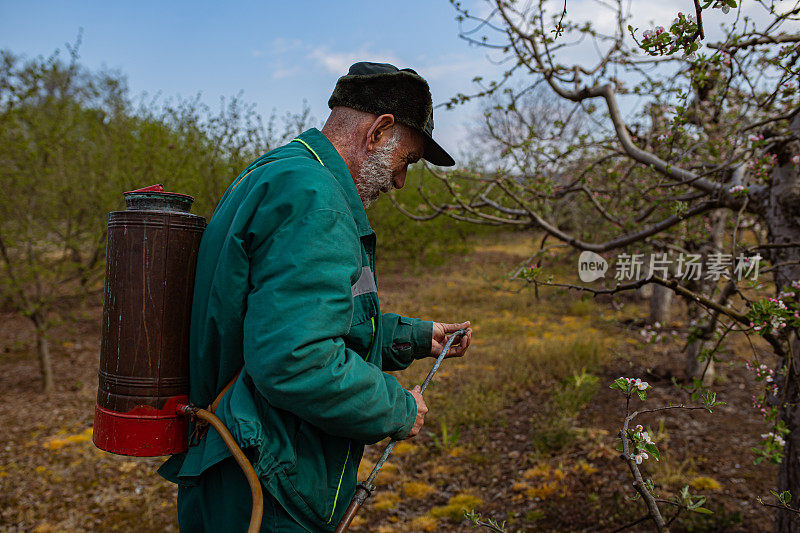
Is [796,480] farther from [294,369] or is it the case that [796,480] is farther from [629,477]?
[294,369]

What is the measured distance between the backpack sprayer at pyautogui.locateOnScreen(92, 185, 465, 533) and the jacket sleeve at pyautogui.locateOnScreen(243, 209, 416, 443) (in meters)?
0.24

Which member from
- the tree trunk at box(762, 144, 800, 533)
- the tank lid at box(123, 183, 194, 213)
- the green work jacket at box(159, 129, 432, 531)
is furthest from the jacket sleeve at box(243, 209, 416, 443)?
the tree trunk at box(762, 144, 800, 533)

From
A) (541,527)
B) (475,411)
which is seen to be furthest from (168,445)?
(475,411)

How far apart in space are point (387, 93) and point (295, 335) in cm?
78

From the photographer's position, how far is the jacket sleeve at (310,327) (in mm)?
1190

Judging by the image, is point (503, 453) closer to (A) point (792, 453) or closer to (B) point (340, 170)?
(A) point (792, 453)

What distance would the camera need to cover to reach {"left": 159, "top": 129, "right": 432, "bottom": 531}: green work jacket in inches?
47.5

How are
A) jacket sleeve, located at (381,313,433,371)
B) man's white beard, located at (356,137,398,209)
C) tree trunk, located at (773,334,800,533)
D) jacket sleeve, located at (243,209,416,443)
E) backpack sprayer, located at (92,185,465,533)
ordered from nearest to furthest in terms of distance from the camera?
jacket sleeve, located at (243,209,416,443) → backpack sprayer, located at (92,185,465,533) → man's white beard, located at (356,137,398,209) → jacket sleeve, located at (381,313,433,371) → tree trunk, located at (773,334,800,533)

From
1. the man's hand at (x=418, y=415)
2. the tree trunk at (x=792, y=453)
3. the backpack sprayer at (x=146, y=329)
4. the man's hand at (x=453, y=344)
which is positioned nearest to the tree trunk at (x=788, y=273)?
the tree trunk at (x=792, y=453)

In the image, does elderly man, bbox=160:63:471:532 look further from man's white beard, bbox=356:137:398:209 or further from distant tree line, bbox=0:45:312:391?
distant tree line, bbox=0:45:312:391

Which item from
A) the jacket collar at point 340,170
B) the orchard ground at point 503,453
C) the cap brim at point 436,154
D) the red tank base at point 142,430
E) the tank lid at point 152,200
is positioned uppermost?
the cap brim at point 436,154

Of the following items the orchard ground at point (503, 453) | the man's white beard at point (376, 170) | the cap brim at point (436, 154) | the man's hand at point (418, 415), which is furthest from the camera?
the orchard ground at point (503, 453)

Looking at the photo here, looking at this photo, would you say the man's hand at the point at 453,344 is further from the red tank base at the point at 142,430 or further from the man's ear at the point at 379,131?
the red tank base at the point at 142,430

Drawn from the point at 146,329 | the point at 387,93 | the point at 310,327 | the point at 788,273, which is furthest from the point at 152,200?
the point at 788,273
